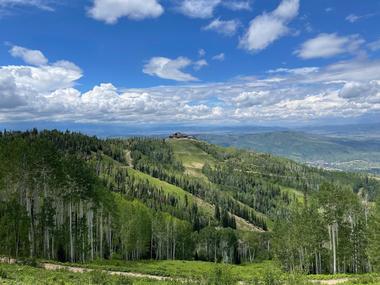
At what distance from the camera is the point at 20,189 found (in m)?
73.4

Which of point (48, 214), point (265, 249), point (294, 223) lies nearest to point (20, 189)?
point (48, 214)

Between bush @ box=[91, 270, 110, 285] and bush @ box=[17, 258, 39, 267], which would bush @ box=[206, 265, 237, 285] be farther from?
bush @ box=[17, 258, 39, 267]

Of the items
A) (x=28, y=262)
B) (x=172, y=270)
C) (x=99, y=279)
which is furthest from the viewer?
(x=172, y=270)

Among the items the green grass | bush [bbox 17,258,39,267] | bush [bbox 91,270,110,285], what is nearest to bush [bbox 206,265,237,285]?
the green grass

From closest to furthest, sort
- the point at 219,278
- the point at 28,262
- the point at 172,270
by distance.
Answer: the point at 219,278
the point at 28,262
the point at 172,270

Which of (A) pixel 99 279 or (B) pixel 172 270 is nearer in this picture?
(A) pixel 99 279

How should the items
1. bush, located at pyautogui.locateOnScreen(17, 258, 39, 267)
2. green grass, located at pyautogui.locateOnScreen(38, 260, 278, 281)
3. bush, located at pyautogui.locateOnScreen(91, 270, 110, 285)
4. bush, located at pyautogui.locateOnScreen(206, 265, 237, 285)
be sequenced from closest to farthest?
bush, located at pyautogui.locateOnScreen(206, 265, 237, 285)
bush, located at pyautogui.locateOnScreen(91, 270, 110, 285)
green grass, located at pyautogui.locateOnScreen(38, 260, 278, 281)
bush, located at pyautogui.locateOnScreen(17, 258, 39, 267)

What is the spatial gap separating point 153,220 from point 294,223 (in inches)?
2159

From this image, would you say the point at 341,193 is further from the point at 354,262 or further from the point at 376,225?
the point at 354,262

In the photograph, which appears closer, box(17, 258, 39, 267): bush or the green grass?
the green grass

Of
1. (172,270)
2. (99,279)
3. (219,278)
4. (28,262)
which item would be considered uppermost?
(219,278)

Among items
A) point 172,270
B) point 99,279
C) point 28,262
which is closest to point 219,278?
point 99,279

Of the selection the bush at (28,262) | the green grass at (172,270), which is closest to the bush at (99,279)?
the green grass at (172,270)

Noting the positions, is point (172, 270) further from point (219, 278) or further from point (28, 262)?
point (219, 278)
